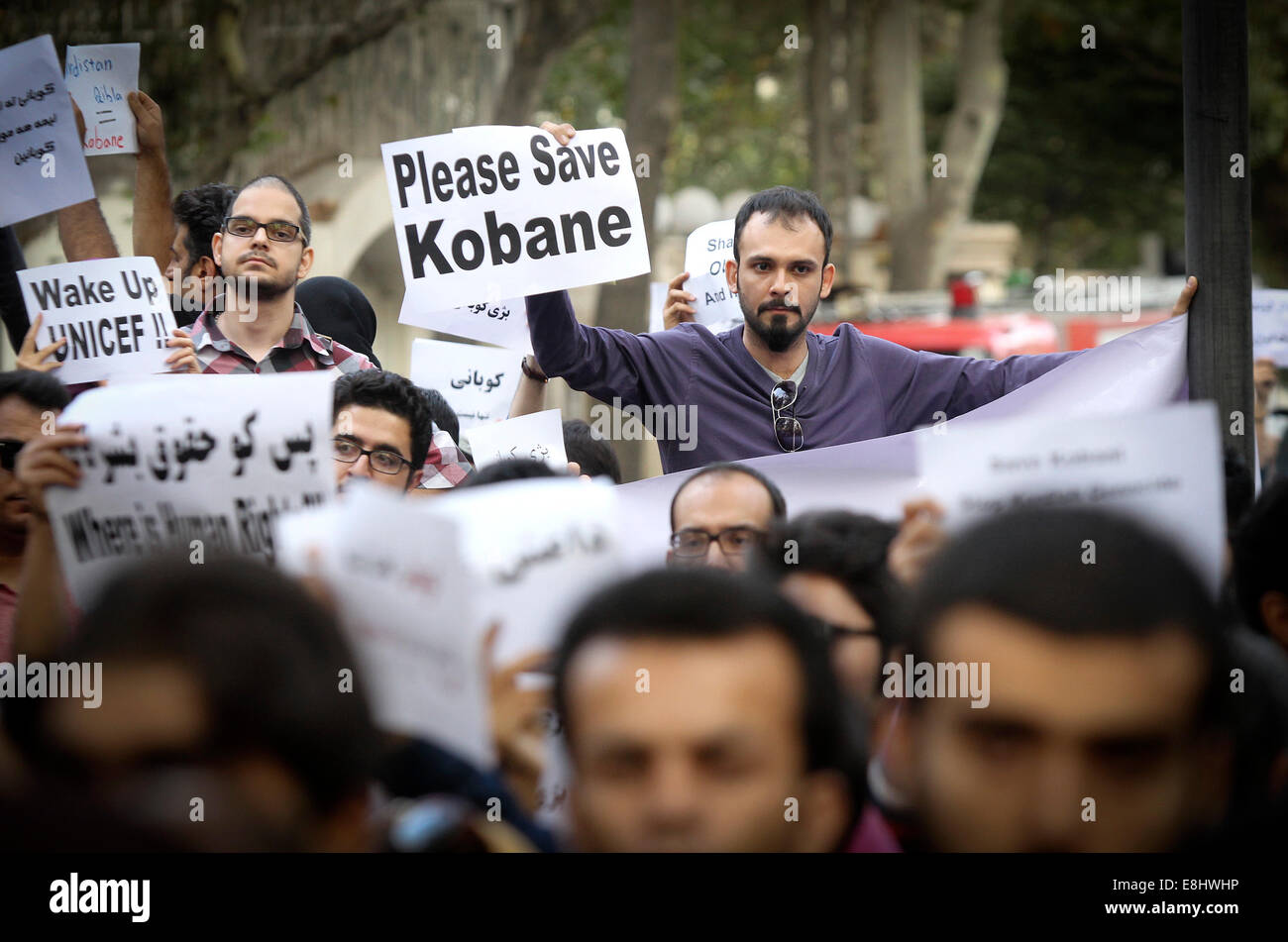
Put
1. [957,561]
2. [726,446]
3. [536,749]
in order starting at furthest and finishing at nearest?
[726,446] → [536,749] → [957,561]

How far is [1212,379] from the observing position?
346 cm

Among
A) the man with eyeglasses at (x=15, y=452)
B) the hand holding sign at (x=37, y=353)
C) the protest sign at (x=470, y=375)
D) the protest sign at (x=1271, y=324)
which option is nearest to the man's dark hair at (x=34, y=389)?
the man with eyeglasses at (x=15, y=452)

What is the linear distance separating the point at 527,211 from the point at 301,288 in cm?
151

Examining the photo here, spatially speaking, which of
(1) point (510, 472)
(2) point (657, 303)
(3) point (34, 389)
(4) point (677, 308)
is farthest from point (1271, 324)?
(3) point (34, 389)

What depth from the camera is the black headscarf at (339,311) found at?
Answer: 5.49m

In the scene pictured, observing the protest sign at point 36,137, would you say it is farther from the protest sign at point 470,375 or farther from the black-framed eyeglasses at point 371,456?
the black-framed eyeglasses at point 371,456

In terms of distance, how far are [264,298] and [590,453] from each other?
1141mm

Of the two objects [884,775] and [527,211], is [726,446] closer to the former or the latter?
[527,211]

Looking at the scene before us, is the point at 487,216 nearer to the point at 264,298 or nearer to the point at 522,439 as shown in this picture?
the point at 264,298

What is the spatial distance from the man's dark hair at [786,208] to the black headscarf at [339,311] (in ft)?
5.39

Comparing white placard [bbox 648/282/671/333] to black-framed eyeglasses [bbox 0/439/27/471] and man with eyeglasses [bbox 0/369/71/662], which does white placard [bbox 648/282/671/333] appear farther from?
black-framed eyeglasses [bbox 0/439/27/471]

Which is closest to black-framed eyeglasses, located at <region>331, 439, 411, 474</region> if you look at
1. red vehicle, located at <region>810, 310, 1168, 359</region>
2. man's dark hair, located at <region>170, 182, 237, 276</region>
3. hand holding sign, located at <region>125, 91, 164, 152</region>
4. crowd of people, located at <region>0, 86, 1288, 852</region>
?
crowd of people, located at <region>0, 86, 1288, 852</region>

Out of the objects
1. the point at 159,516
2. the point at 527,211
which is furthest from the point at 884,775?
the point at 527,211

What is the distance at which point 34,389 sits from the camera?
11.1ft
